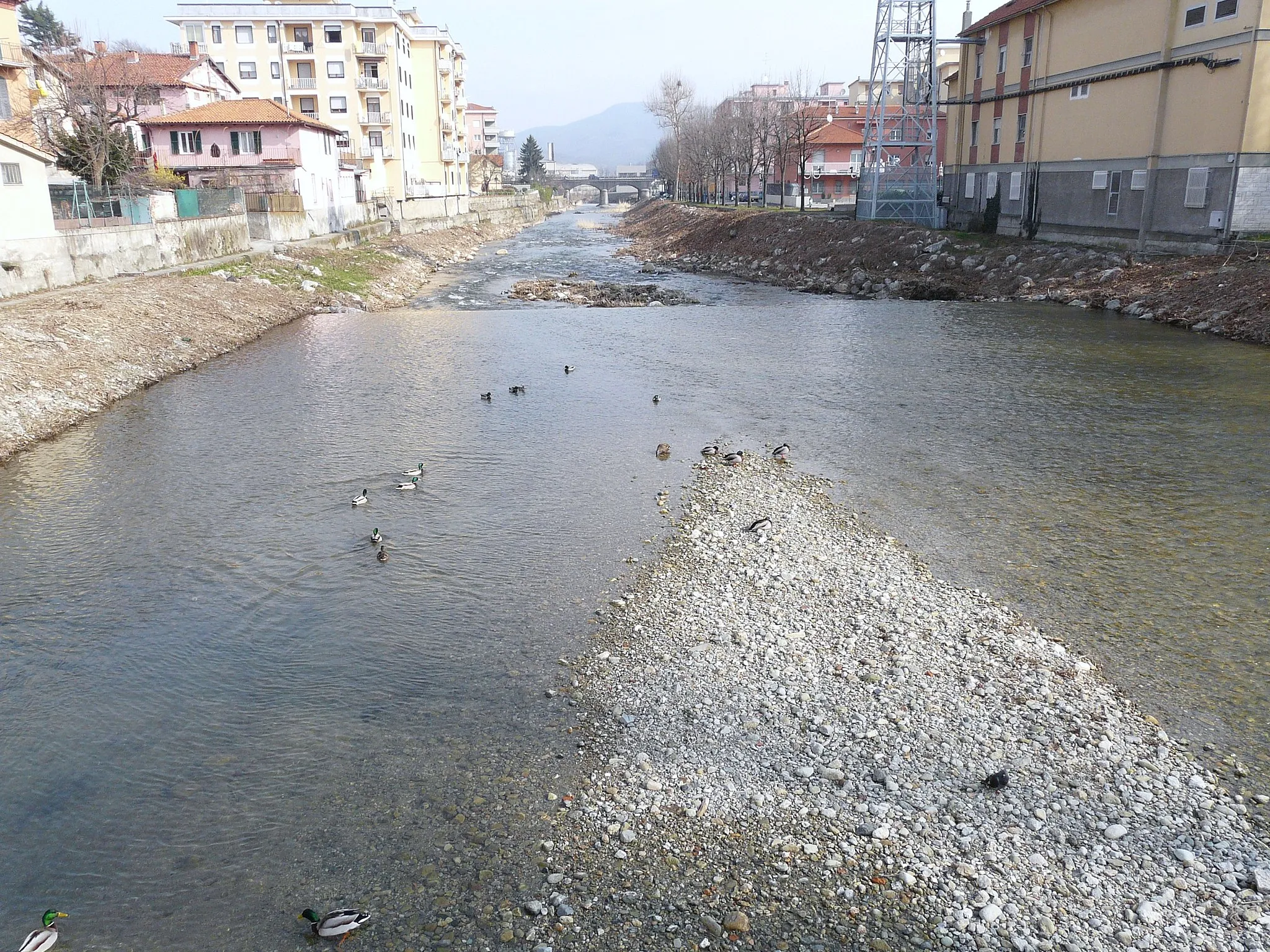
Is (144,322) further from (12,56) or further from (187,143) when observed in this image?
(187,143)

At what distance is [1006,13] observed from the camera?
160 feet

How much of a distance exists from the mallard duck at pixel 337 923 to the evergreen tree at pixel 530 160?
596ft

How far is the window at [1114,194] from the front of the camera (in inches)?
1563

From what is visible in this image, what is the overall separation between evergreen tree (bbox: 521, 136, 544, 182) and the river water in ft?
530

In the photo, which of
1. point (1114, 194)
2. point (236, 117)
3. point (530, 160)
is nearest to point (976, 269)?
A: point (1114, 194)

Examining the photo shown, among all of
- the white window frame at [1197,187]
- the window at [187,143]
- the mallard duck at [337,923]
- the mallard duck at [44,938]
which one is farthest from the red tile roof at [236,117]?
the mallard duck at [337,923]

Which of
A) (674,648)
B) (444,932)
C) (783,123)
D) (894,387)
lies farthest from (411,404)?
(783,123)

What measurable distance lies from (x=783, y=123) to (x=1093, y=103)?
4817 cm

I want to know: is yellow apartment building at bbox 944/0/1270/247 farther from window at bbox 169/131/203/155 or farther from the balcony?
the balcony

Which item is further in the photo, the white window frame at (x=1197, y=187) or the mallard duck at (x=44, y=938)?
the white window frame at (x=1197, y=187)

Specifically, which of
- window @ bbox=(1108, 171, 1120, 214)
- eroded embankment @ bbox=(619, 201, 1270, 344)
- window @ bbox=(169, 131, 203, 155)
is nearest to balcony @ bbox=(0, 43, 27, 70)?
window @ bbox=(169, 131, 203, 155)

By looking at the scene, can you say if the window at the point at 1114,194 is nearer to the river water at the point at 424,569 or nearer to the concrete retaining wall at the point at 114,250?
the river water at the point at 424,569

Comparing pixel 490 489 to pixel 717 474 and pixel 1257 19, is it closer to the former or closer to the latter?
pixel 717 474

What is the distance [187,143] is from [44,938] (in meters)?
67.3
